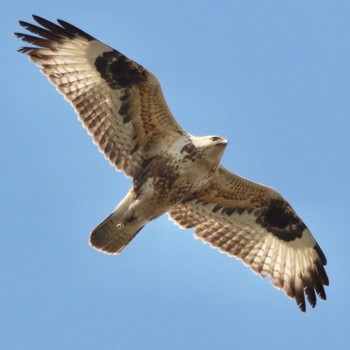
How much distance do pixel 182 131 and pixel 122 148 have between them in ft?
2.66

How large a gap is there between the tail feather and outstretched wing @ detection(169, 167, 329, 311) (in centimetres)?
112

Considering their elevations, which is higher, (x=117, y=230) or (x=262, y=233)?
(x=262, y=233)

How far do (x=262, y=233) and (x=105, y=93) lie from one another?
302 cm

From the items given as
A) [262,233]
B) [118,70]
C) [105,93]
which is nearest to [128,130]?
[105,93]

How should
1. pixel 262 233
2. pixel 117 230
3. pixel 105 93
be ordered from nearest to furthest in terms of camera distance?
pixel 117 230
pixel 105 93
pixel 262 233

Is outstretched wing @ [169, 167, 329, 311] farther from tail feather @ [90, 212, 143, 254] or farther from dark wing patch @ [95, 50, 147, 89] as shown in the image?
dark wing patch @ [95, 50, 147, 89]

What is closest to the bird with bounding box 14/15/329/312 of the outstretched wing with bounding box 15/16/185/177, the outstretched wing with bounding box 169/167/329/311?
the outstretched wing with bounding box 15/16/185/177

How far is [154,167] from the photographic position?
1403 cm

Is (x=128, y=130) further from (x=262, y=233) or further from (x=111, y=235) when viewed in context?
(x=262, y=233)

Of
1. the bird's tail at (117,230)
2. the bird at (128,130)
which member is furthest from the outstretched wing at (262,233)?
the bird's tail at (117,230)

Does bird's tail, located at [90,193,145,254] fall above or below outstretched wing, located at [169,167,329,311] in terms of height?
below

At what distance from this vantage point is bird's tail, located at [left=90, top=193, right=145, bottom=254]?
13.9m

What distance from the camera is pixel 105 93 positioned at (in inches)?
557

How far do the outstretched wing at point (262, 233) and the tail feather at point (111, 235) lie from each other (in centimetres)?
112
